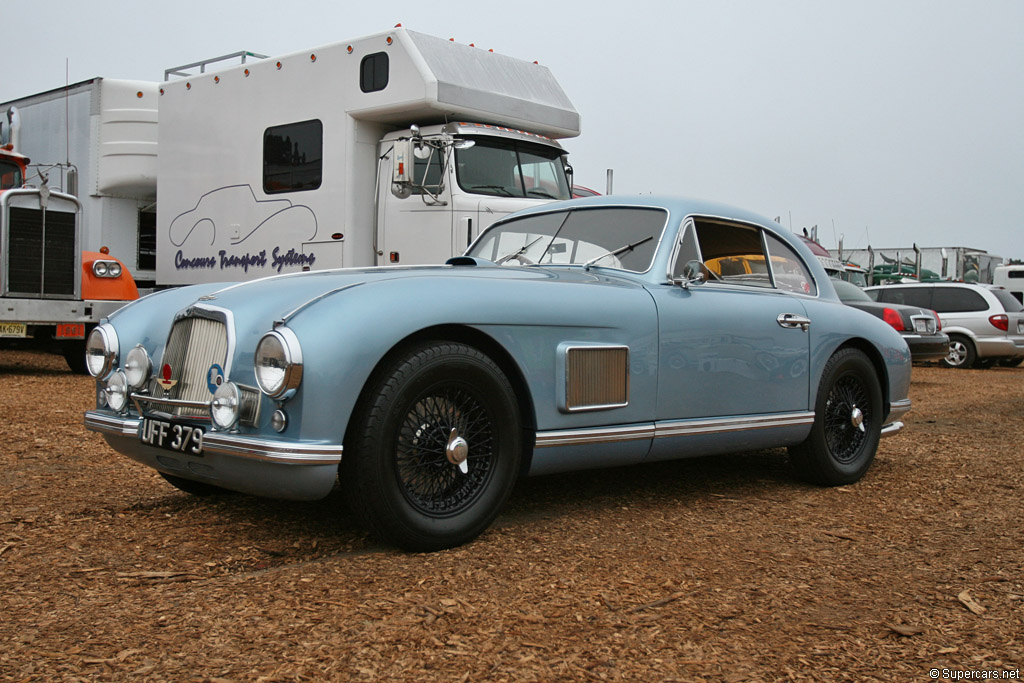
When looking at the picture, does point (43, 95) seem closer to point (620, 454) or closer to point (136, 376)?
point (136, 376)

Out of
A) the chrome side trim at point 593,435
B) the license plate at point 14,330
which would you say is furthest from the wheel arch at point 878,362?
the license plate at point 14,330

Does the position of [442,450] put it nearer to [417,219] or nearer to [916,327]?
[417,219]

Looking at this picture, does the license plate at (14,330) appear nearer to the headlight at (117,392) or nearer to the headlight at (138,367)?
the headlight at (117,392)

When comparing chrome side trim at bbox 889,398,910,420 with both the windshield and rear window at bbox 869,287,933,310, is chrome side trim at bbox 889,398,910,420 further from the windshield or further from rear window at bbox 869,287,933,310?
rear window at bbox 869,287,933,310

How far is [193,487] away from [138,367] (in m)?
0.76

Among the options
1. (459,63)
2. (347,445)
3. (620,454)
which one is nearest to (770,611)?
(620,454)

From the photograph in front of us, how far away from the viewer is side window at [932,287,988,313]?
16.7 m

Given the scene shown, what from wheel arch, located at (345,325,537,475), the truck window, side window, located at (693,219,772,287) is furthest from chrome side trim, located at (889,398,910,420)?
the truck window

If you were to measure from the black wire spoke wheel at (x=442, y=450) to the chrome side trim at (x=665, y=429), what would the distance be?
0.28 meters

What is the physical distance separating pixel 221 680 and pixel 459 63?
785 centimetres

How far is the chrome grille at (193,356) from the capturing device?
349cm

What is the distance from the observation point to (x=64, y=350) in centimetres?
1091

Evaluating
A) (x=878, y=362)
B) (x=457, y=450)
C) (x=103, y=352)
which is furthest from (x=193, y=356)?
(x=878, y=362)

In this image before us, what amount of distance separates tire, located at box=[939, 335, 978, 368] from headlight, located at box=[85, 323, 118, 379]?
15.8 metres
